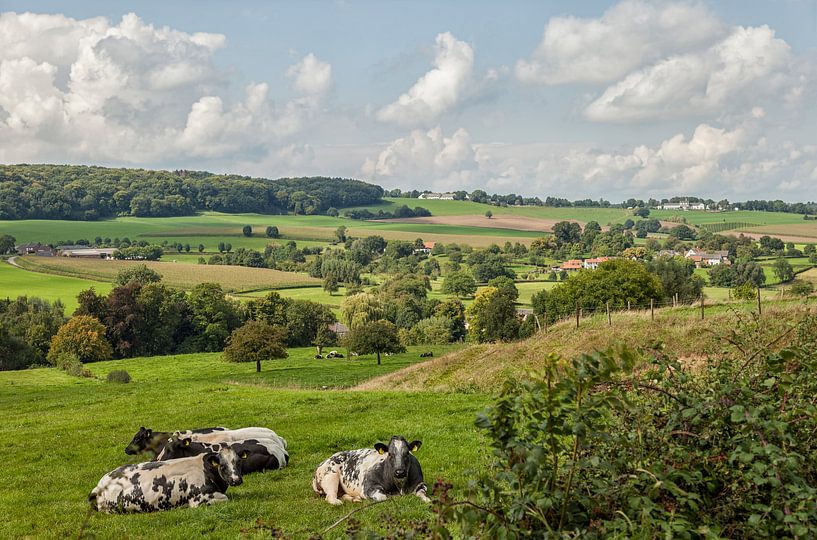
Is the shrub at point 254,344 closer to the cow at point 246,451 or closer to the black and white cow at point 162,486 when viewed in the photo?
the cow at point 246,451

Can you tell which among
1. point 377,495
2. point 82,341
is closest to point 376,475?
point 377,495

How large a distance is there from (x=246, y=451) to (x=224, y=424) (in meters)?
7.76

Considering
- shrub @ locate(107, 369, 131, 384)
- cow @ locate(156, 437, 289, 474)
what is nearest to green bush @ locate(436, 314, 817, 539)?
cow @ locate(156, 437, 289, 474)

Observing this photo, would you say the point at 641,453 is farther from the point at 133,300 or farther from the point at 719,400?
the point at 133,300

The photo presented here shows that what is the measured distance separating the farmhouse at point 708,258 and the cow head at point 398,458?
155 m

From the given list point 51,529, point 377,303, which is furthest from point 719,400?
point 377,303

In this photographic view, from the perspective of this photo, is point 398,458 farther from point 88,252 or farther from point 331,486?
point 88,252

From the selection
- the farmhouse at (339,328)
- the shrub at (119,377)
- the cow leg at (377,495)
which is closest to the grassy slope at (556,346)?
the cow leg at (377,495)

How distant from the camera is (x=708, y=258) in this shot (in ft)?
553

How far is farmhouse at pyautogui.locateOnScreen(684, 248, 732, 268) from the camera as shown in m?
161

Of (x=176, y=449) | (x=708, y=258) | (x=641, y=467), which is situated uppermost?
(x=641, y=467)

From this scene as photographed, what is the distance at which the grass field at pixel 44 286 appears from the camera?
5251 inches

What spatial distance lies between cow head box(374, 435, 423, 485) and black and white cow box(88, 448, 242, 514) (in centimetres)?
316

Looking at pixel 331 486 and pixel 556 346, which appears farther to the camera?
pixel 556 346
